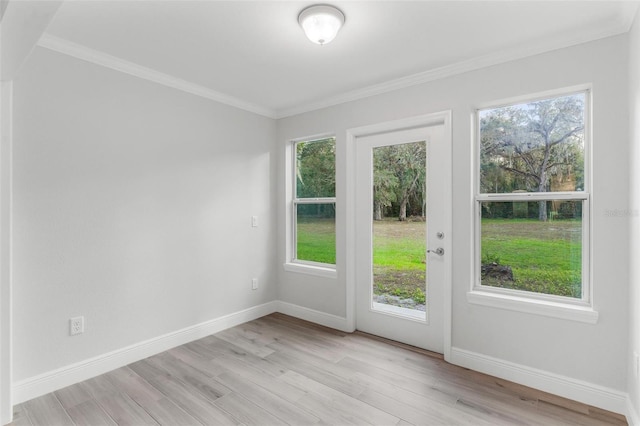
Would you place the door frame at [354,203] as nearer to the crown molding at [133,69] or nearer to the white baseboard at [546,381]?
the white baseboard at [546,381]

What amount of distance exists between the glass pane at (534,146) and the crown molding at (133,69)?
2454mm

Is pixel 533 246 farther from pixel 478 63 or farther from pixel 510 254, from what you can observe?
pixel 478 63

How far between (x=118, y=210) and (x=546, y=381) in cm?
347

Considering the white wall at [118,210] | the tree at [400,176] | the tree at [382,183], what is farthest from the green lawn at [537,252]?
the white wall at [118,210]

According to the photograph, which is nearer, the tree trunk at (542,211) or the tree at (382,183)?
the tree trunk at (542,211)

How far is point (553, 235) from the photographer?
2.45 m

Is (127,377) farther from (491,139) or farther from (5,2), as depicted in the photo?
(491,139)

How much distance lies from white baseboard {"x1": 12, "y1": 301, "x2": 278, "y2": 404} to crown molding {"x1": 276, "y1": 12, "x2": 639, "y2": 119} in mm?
2532

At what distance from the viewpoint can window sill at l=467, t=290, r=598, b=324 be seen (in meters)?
2.22

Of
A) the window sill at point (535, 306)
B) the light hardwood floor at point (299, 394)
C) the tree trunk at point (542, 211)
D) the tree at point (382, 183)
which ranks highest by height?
the tree at point (382, 183)

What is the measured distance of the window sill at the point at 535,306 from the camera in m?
2.22

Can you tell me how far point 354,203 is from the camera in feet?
11.4

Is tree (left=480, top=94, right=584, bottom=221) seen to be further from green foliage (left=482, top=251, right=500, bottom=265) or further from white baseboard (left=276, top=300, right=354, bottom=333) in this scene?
white baseboard (left=276, top=300, right=354, bottom=333)

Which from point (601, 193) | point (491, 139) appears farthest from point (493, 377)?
point (491, 139)
